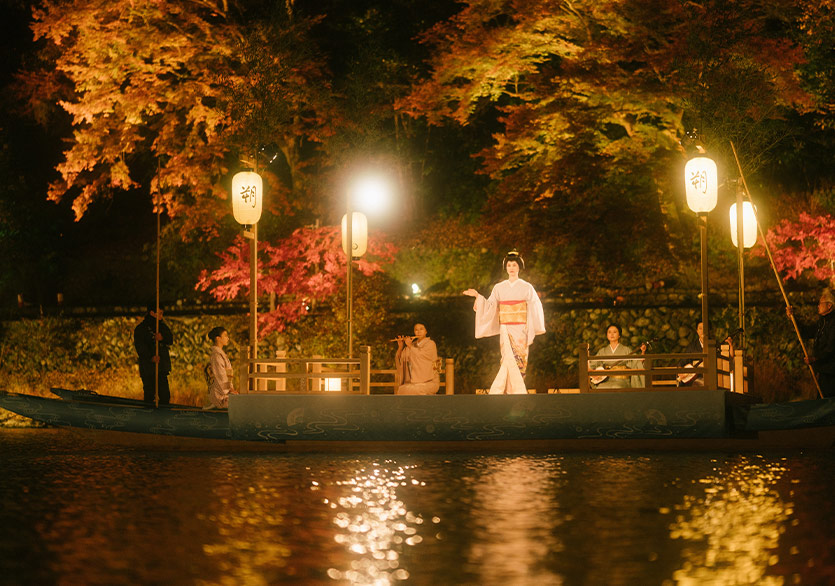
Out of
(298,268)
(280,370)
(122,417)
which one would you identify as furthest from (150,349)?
(298,268)

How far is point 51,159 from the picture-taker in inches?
1058

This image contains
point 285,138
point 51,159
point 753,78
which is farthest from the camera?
point 51,159

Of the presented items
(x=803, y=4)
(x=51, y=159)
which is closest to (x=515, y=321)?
(x=803, y=4)

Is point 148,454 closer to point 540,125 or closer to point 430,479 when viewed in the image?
point 430,479

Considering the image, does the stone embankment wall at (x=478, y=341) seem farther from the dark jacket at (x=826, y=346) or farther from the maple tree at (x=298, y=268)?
the dark jacket at (x=826, y=346)

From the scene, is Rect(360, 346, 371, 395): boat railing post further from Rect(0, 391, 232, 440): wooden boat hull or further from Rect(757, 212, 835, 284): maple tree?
Rect(757, 212, 835, 284): maple tree

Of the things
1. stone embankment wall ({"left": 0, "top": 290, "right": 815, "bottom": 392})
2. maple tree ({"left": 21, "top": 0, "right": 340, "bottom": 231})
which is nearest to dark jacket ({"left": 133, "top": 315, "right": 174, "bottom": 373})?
stone embankment wall ({"left": 0, "top": 290, "right": 815, "bottom": 392})

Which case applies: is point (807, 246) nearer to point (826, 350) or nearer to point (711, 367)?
point (826, 350)

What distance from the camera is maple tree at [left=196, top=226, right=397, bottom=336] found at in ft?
64.8

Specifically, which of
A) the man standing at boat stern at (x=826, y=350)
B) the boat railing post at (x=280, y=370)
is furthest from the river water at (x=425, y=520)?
the boat railing post at (x=280, y=370)

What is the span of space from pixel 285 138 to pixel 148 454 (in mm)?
9705

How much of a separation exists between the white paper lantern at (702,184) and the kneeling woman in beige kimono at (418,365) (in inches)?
163

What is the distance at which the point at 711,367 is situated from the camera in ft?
39.2

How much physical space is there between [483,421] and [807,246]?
1044 centimetres
